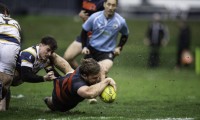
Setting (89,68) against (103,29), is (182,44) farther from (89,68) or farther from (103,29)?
(89,68)

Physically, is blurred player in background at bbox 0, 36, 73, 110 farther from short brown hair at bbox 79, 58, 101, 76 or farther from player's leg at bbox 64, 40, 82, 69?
player's leg at bbox 64, 40, 82, 69

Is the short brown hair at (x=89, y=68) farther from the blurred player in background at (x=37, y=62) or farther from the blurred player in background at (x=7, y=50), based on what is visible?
the blurred player in background at (x=7, y=50)

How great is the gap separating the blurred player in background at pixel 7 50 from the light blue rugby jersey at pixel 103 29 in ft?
8.48

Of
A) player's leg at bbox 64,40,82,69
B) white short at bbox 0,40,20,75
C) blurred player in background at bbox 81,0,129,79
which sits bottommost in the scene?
player's leg at bbox 64,40,82,69

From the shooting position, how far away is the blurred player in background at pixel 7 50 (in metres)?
11.0

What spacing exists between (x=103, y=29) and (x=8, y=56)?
3.10 metres

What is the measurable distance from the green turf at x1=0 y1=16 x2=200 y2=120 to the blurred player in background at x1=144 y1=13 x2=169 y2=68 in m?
0.31

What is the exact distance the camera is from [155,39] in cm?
2552

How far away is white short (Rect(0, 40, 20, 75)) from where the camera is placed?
11.0m

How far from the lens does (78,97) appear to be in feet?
35.3

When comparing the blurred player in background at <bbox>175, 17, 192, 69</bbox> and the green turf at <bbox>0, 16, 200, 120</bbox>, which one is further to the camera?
the blurred player in background at <bbox>175, 17, 192, 69</bbox>

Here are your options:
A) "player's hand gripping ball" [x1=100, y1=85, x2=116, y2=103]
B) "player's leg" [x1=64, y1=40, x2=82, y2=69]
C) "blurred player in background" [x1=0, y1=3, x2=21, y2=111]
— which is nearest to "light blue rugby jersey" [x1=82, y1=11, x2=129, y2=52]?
"player's leg" [x1=64, y1=40, x2=82, y2=69]

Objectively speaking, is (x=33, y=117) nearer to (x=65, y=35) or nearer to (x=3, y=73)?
(x=3, y=73)

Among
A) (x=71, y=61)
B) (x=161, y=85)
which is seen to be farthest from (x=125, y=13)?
(x=71, y=61)
